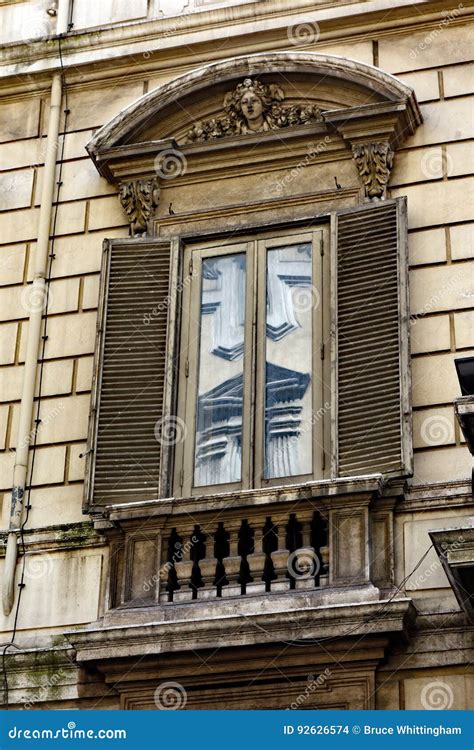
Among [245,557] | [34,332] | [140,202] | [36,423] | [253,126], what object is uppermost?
[253,126]

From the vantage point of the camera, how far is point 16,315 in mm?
16172

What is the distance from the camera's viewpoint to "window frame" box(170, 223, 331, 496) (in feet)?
47.9

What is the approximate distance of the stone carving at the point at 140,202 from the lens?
16.1 metres

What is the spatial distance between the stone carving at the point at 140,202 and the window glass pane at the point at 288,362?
128cm

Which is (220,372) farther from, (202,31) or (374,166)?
(202,31)

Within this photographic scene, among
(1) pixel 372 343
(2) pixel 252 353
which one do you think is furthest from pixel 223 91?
(1) pixel 372 343

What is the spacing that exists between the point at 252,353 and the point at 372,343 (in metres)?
1.09

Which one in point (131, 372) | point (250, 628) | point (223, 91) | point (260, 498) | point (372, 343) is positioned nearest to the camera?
point (250, 628)

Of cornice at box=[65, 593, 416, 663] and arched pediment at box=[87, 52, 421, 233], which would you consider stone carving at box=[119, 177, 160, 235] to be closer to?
arched pediment at box=[87, 52, 421, 233]

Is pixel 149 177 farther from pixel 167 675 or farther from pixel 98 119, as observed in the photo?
pixel 167 675

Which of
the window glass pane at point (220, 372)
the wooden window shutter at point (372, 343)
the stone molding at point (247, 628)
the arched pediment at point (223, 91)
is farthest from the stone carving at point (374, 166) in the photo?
the stone molding at point (247, 628)

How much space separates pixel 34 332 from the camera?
52.0ft

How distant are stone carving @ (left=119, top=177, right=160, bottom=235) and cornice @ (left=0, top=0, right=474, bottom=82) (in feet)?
4.60

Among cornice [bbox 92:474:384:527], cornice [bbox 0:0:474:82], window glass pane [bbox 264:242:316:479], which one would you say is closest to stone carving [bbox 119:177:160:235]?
window glass pane [bbox 264:242:316:479]
